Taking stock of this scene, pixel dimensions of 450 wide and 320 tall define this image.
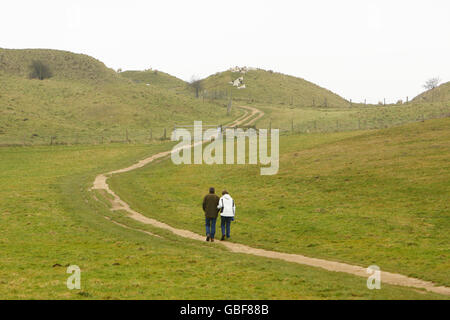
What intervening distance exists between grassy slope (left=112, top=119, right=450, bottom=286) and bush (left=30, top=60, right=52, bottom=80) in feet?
421

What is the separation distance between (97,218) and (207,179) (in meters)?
17.6

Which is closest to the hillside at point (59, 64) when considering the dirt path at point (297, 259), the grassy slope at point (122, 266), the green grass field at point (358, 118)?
the green grass field at point (358, 118)

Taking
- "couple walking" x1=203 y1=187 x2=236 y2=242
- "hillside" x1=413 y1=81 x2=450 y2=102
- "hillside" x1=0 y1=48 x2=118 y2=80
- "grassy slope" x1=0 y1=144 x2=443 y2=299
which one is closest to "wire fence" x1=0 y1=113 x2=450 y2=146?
"grassy slope" x1=0 y1=144 x2=443 y2=299

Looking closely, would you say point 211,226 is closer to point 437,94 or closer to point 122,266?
point 122,266

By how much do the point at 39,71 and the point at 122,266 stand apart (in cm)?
16769

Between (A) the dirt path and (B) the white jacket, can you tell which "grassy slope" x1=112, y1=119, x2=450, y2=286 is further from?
(B) the white jacket

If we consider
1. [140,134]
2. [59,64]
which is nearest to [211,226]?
[140,134]

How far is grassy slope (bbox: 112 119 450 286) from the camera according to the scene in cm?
2423

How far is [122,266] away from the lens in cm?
1970

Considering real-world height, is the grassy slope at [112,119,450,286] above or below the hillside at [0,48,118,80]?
below

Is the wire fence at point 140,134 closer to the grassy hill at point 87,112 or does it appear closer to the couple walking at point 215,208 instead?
the grassy hill at point 87,112
